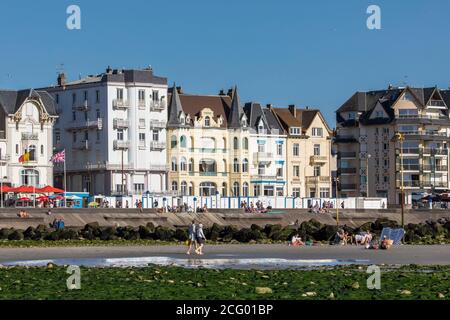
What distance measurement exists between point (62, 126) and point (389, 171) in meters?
35.0

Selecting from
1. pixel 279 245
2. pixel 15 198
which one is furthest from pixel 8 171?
pixel 279 245

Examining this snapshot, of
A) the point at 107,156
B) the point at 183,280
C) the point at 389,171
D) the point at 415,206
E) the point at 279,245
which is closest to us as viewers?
the point at 183,280

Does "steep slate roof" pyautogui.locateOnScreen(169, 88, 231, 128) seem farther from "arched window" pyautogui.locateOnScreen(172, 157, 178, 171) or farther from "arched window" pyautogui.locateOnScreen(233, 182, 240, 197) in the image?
"arched window" pyautogui.locateOnScreen(233, 182, 240, 197)

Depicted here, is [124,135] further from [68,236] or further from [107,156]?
[68,236]

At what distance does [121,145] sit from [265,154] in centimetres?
1737

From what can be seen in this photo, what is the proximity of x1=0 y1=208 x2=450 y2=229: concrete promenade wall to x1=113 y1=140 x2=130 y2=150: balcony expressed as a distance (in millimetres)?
14452

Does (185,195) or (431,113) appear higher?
(431,113)

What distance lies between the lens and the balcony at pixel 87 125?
110062 mm

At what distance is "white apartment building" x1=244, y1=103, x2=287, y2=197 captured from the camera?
12138cm

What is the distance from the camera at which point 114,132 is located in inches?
4353

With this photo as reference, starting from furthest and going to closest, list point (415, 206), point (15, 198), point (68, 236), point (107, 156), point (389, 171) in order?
1. point (389, 171)
2. point (415, 206)
3. point (107, 156)
4. point (15, 198)
5. point (68, 236)

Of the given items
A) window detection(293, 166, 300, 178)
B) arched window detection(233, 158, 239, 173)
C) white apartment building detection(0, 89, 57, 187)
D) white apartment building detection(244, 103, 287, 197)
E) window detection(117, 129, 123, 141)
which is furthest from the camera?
window detection(293, 166, 300, 178)

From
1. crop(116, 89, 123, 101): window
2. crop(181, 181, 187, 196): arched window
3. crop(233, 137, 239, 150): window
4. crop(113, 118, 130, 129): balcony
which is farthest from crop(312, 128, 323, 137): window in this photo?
crop(116, 89, 123, 101): window

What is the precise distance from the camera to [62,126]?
375 ft
